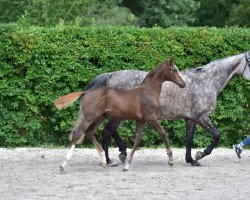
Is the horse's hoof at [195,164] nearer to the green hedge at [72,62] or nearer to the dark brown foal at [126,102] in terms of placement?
the dark brown foal at [126,102]

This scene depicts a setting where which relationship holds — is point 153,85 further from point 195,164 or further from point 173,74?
point 195,164

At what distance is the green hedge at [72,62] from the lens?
16500 mm

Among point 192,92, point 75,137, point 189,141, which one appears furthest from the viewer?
point 189,141

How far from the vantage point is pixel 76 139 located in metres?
12.8

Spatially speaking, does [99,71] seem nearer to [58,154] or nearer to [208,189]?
[58,154]

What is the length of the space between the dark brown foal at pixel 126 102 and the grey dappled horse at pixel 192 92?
91 centimetres

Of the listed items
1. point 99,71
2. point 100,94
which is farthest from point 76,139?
point 99,71

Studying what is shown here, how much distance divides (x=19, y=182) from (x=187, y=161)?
3.56 metres

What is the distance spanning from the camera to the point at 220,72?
557 inches

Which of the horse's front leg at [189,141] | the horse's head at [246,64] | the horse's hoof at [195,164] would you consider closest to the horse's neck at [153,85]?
the horse's front leg at [189,141]

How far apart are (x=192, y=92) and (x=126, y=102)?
1610mm

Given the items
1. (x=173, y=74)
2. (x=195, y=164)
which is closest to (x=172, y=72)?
(x=173, y=74)

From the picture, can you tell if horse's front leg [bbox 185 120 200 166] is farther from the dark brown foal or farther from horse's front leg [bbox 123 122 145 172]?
horse's front leg [bbox 123 122 145 172]

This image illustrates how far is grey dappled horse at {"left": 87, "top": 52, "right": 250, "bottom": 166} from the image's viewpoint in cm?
1387
